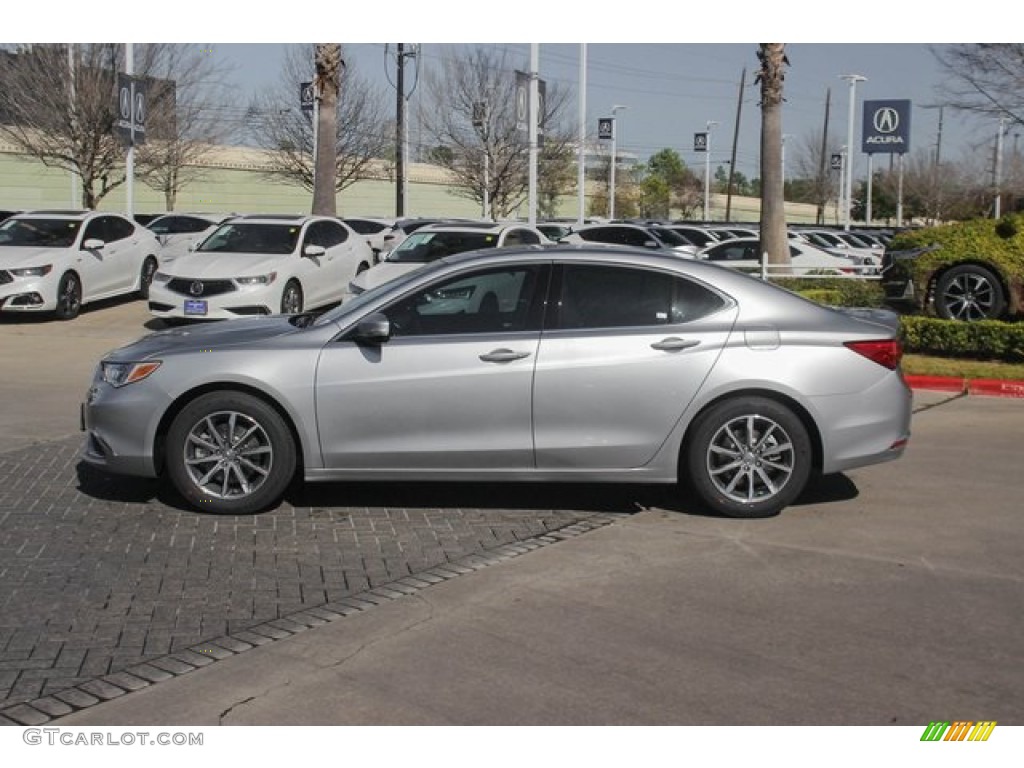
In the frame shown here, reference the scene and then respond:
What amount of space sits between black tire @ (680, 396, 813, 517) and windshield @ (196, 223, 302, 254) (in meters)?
11.9

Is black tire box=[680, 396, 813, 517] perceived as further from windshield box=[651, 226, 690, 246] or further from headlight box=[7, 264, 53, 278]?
windshield box=[651, 226, 690, 246]

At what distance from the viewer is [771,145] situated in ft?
67.8

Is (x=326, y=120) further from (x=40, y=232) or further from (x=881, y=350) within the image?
(x=881, y=350)

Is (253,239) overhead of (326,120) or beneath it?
beneath

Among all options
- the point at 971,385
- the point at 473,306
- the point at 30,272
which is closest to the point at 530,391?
the point at 473,306

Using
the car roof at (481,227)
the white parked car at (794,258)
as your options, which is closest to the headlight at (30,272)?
the car roof at (481,227)

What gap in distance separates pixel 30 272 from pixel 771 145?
11.6m

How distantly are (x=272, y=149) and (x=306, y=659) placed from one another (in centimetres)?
4837

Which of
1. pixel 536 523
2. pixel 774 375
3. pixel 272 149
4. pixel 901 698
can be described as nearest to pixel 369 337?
pixel 536 523

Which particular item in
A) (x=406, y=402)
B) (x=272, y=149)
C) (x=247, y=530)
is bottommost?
(x=247, y=530)

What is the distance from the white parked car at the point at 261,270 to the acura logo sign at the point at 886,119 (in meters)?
17.6

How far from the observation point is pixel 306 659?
5.05 meters

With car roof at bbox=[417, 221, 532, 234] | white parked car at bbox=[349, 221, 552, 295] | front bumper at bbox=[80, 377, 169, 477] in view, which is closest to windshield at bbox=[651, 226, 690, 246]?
car roof at bbox=[417, 221, 532, 234]
